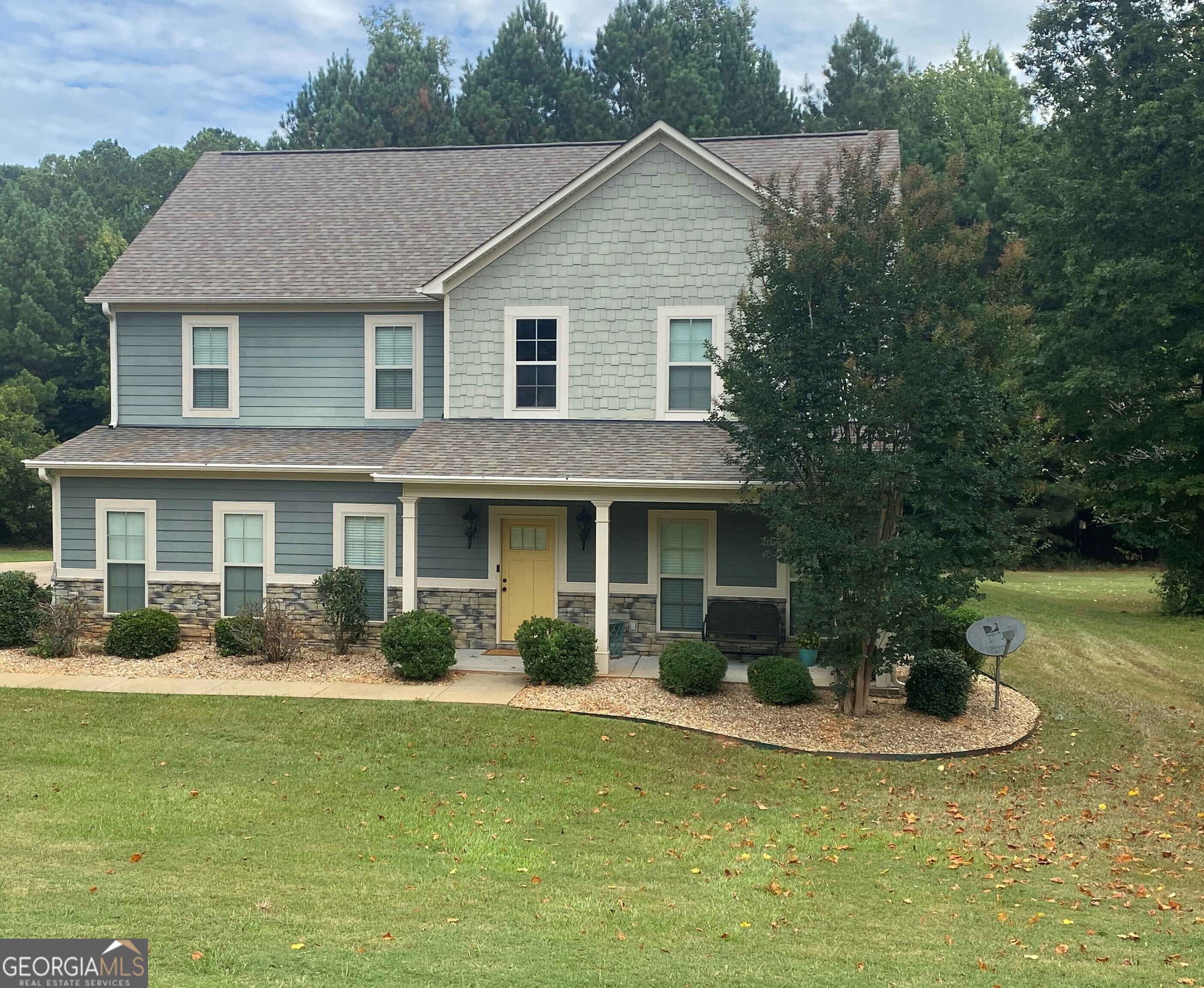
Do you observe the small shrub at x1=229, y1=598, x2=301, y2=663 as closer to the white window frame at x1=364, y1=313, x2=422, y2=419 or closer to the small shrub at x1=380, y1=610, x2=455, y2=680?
the small shrub at x1=380, y1=610, x2=455, y2=680

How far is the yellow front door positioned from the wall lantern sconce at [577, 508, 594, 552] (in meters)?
0.42

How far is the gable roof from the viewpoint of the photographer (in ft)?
60.2

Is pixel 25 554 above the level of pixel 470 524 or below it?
below

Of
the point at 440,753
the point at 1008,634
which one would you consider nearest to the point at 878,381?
the point at 1008,634

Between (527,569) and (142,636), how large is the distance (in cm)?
611

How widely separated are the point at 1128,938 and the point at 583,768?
5.87 meters

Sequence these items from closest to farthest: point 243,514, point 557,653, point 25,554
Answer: point 557,653
point 243,514
point 25,554

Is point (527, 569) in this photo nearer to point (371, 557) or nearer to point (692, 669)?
point (371, 557)

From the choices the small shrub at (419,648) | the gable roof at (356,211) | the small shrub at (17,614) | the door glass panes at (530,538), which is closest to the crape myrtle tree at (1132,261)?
the gable roof at (356,211)

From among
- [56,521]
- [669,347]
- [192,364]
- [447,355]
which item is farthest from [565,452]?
[56,521]

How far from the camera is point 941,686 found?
46.8ft

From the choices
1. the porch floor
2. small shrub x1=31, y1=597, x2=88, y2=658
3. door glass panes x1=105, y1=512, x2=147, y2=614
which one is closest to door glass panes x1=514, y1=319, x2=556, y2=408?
the porch floor

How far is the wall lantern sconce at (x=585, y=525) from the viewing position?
1702cm

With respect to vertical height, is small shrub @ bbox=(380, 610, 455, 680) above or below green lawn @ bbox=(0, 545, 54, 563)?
above
